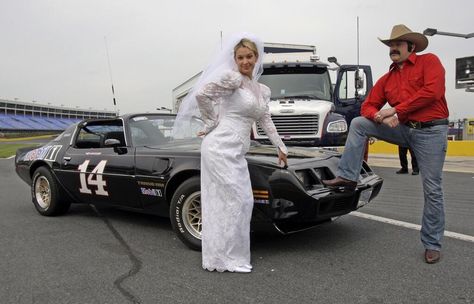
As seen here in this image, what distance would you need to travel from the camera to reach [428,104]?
3889 mm

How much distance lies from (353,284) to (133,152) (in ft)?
9.11

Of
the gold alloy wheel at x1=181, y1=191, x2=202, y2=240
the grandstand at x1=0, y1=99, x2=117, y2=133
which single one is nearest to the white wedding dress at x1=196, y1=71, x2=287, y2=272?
the gold alloy wheel at x1=181, y1=191, x2=202, y2=240

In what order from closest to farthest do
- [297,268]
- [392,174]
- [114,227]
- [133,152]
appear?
[297,268] < [133,152] < [114,227] < [392,174]

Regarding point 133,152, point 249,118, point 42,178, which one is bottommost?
point 42,178

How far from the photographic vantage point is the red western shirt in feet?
12.5

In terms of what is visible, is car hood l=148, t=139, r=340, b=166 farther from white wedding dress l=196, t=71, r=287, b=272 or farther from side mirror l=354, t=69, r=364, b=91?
side mirror l=354, t=69, r=364, b=91

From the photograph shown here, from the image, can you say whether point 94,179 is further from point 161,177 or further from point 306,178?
point 306,178

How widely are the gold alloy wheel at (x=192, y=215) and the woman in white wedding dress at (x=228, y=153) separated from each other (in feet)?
1.35

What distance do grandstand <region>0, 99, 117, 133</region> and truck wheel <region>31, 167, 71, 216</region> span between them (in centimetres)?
7173

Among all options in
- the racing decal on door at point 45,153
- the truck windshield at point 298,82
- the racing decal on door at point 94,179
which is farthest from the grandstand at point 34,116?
the racing decal on door at point 94,179

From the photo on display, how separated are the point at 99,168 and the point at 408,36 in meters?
3.57

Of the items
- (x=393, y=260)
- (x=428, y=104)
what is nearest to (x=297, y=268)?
(x=393, y=260)

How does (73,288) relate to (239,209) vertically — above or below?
below

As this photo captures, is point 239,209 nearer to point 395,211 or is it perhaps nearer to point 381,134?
point 381,134
